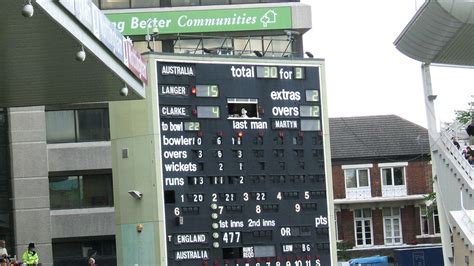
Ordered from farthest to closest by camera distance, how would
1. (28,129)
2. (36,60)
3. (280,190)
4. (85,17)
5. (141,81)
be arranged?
1. (28,129)
2. (280,190)
3. (141,81)
4. (36,60)
5. (85,17)

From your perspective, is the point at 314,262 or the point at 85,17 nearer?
the point at 85,17

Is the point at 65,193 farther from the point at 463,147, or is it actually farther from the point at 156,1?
the point at 463,147

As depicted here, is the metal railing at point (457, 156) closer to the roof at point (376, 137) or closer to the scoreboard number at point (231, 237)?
the scoreboard number at point (231, 237)

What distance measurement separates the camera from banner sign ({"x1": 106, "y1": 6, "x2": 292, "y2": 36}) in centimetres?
4025

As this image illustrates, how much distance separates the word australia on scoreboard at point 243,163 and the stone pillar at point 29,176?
1324 cm

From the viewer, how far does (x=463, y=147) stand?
127 ft

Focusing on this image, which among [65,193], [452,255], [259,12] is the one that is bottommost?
[452,255]

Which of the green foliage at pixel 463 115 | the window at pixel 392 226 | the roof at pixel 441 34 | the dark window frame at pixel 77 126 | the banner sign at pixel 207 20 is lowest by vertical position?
the window at pixel 392 226

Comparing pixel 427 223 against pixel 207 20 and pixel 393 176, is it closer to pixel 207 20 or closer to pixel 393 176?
pixel 393 176

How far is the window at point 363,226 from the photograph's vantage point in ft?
199

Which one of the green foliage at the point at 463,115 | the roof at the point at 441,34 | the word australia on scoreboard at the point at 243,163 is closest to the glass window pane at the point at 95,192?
the roof at the point at 441,34

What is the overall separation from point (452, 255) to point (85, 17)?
2123cm

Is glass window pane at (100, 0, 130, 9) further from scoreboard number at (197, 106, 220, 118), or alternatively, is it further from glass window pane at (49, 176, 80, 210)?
scoreboard number at (197, 106, 220, 118)

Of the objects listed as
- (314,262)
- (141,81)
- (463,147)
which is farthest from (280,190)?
(463,147)
